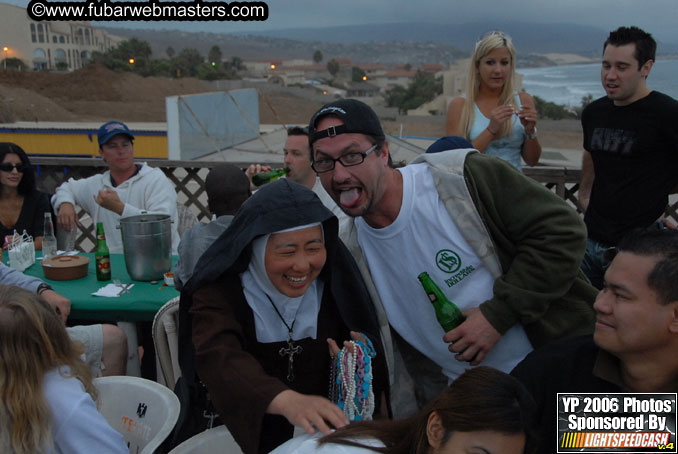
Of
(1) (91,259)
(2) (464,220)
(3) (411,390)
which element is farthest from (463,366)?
(1) (91,259)

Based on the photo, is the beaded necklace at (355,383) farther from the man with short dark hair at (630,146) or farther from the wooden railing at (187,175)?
the wooden railing at (187,175)

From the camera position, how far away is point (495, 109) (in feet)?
12.6

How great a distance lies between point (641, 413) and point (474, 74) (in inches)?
114

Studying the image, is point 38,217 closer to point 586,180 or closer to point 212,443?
point 212,443

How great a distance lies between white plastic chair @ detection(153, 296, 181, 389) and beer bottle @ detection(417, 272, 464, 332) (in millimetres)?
1506

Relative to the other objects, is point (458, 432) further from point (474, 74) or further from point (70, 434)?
point (474, 74)

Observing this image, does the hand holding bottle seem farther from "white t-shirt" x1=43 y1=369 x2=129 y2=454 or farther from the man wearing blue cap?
the man wearing blue cap

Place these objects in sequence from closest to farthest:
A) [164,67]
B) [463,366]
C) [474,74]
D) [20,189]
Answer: [463,366] → [474,74] → [20,189] → [164,67]

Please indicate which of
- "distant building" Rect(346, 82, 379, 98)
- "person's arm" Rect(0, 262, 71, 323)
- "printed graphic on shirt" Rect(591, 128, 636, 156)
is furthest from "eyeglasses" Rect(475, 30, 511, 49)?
"distant building" Rect(346, 82, 379, 98)

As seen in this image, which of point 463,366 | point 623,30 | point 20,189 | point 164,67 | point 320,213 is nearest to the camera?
point 320,213

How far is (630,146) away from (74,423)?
3.50m

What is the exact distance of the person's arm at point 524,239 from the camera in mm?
1927

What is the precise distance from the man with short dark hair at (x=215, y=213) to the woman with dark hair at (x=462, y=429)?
1.84m

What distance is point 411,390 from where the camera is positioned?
232 centimetres
